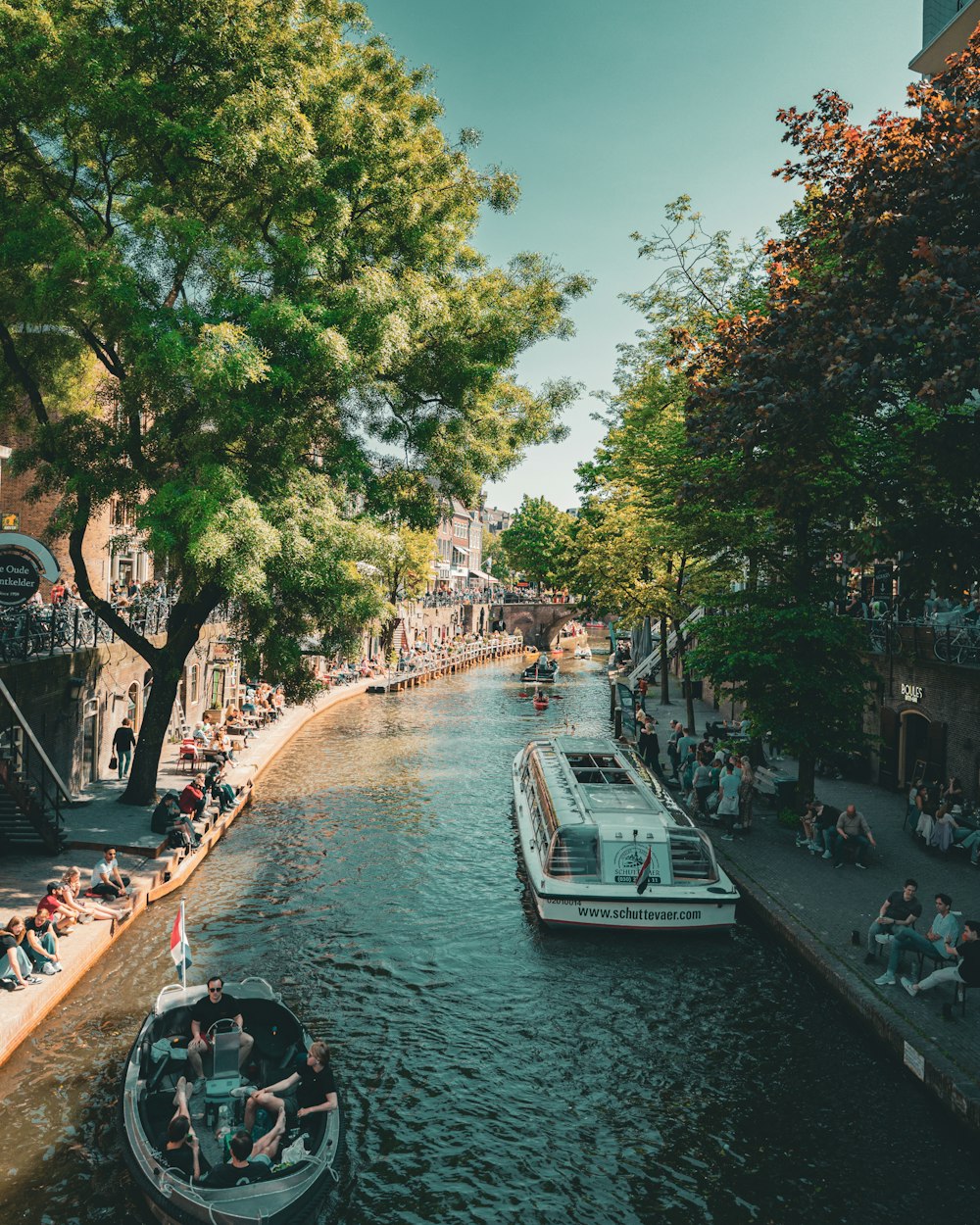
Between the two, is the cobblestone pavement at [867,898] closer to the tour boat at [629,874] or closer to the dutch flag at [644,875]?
the tour boat at [629,874]

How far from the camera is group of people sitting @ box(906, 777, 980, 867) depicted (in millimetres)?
19156

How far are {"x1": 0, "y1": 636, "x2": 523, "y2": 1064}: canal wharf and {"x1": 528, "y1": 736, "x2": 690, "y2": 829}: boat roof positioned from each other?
8.19 m

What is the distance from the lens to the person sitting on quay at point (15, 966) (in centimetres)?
1305

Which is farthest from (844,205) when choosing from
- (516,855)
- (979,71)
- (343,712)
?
(343,712)

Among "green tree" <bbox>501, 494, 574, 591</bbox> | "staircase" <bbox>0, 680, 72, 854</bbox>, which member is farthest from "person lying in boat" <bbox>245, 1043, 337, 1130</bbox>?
"green tree" <bbox>501, 494, 574, 591</bbox>

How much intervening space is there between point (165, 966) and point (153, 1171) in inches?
260

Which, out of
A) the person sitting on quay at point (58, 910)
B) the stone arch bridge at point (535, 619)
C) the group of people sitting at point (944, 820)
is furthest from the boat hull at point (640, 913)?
the stone arch bridge at point (535, 619)

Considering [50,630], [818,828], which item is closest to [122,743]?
[50,630]

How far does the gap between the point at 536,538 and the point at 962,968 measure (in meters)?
100

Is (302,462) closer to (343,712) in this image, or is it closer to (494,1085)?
(494,1085)

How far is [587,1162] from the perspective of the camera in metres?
10.4

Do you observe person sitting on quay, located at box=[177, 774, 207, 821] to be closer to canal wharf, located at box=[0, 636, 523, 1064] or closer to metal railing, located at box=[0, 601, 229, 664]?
canal wharf, located at box=[0, 636, 523, 1064]

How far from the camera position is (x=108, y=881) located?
16.9 metres

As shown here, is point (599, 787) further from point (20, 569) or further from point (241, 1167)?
point (20, 569)
